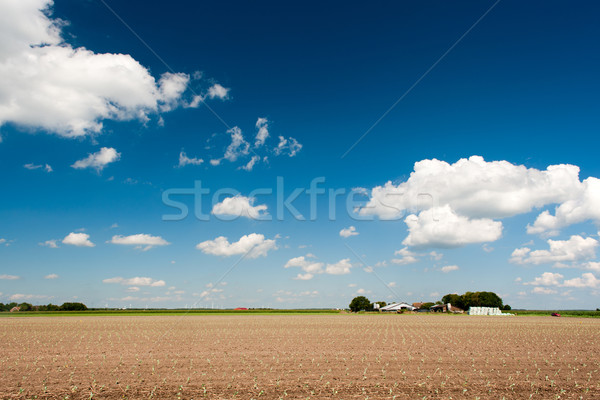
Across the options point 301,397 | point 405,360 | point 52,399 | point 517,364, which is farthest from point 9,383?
point 517,364

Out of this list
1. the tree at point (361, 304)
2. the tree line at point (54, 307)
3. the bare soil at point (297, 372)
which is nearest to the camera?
the bare soil at point (297, 372)

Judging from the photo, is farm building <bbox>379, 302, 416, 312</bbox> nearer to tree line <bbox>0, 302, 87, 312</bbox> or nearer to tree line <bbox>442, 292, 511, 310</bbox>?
tree line <bbox>442, 292, 511, 310</bbox>

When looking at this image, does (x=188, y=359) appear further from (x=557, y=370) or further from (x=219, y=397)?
(x=557, y=370)

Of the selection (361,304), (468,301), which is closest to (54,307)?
(361,304)

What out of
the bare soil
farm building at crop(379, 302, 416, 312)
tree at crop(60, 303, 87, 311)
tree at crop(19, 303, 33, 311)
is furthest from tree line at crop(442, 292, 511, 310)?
tree at crop(19, 303, 33, 311)

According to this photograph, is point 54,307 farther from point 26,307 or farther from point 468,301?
point 468,301

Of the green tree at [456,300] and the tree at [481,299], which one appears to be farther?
the green tree at [456,300]

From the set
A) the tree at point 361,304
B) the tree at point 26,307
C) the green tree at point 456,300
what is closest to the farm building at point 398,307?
the tree at point 361,304

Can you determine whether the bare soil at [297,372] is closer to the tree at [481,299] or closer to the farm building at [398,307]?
the tree at [481,299]

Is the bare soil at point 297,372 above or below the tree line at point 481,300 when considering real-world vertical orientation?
above

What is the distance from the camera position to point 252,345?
1062 inches

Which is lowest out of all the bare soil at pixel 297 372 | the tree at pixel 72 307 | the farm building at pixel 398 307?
the farm building at pixel 398 307

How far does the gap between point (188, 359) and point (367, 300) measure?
597 feet

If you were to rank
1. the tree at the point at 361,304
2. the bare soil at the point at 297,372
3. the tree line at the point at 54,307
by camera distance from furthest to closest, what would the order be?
the tree at the point at 361,304 → the tree line at the point at 54,307 → the bare soil at the point at 297,372
